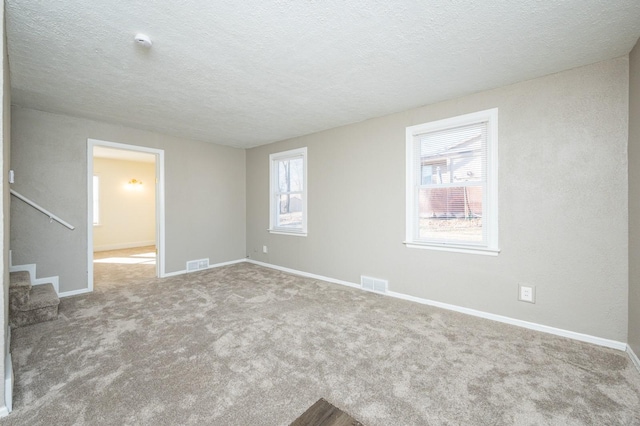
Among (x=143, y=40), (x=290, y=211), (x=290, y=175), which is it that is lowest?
(x=290, y=211)

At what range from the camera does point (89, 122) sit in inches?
146

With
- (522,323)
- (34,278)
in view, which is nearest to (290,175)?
(34,278)

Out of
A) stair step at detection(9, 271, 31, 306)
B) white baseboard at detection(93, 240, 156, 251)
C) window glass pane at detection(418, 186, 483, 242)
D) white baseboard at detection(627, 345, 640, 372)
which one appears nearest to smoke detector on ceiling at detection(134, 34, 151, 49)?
stair step at detection(9, 271, 31, 306)

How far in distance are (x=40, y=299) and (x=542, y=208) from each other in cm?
501

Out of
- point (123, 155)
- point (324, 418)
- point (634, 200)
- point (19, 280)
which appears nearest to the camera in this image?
point (324, 418)

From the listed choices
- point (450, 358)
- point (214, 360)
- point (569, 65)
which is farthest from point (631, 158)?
point (214, 360)

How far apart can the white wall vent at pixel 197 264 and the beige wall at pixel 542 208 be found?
9.97ft

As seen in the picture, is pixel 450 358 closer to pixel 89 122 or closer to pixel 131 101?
pixel 131 101

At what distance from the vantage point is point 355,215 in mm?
3832

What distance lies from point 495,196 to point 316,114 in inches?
89.9

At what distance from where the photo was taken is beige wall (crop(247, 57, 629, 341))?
2211 mm

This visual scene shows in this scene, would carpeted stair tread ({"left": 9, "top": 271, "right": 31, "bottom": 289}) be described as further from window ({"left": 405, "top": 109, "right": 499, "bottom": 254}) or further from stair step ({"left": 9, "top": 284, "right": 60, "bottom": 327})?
window ({"left": 405, "top": 109, "right": 499, "bottom": 254})

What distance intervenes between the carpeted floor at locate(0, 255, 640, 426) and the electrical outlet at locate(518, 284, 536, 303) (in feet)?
0.94

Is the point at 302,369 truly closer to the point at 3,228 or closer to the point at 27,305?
the point at 3,228
